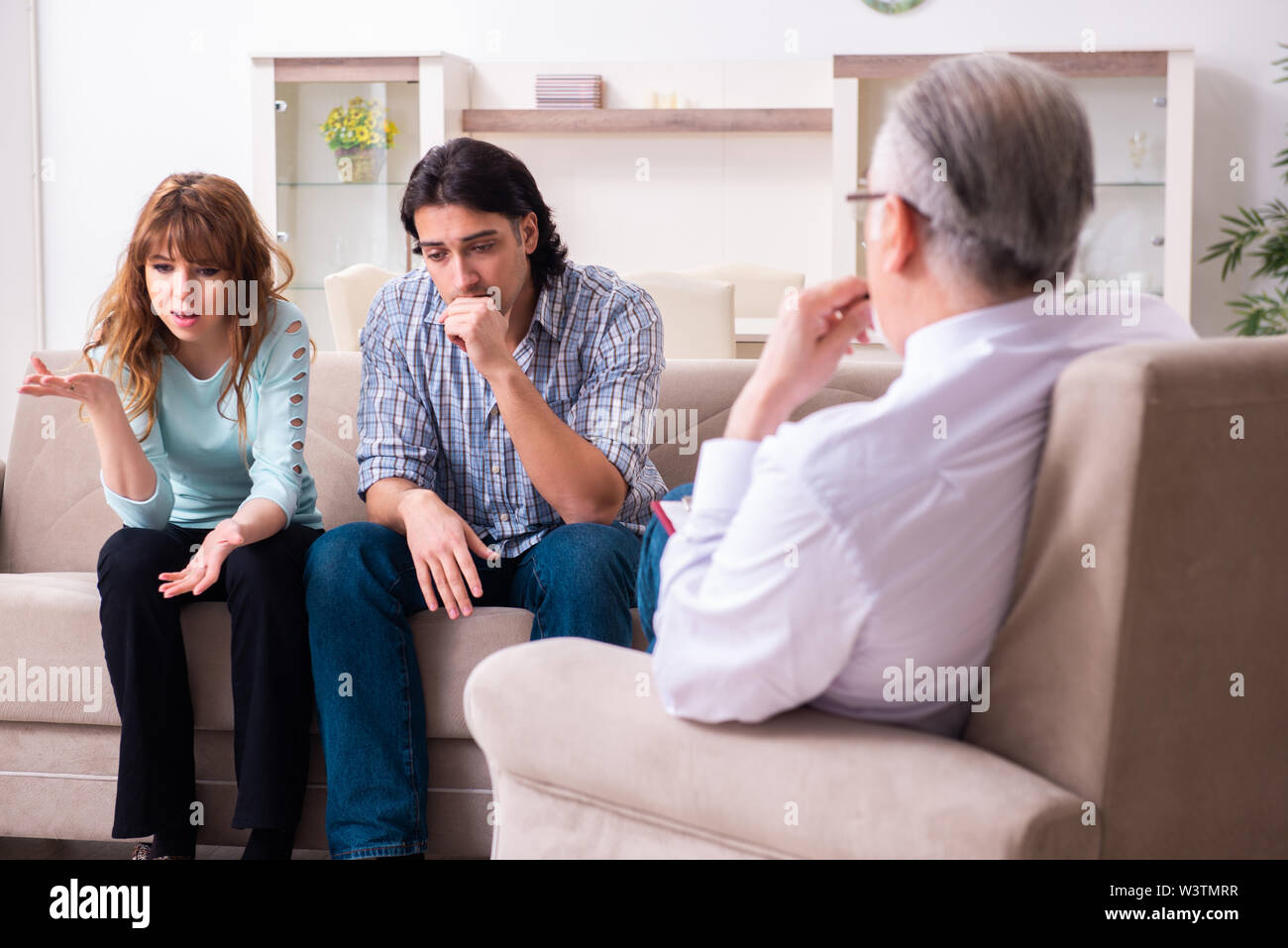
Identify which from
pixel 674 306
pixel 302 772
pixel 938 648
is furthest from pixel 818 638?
pixel 674 306

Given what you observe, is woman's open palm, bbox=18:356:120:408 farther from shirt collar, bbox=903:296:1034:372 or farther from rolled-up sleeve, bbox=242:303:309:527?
shirt collar, bbox=903:296:1034:372

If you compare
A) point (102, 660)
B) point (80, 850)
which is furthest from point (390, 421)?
point (80, 850)

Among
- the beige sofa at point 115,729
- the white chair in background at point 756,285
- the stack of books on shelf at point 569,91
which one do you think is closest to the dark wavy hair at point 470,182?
the beige sofa at point 115,729

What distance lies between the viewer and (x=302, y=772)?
5.24 feet

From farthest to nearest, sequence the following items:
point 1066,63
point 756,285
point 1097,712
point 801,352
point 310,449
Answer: point 1066,63
point 756,285
point 310,449
point 801,352
point 1097,712

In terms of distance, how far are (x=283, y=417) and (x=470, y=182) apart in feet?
1.43

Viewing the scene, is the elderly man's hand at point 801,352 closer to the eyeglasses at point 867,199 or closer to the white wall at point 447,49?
the eyeglasses at point 867,199

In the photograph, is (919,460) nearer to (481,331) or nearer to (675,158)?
(481,331)

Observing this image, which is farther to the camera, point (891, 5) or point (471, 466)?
point (891, 5)

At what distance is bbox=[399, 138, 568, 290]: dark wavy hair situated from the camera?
1.73 m

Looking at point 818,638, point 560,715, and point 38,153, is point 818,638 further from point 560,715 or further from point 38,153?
point 38,153

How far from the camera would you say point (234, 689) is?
1603 millimetres

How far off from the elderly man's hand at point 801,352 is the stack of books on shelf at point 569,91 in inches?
157

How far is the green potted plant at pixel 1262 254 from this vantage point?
14.6ft
